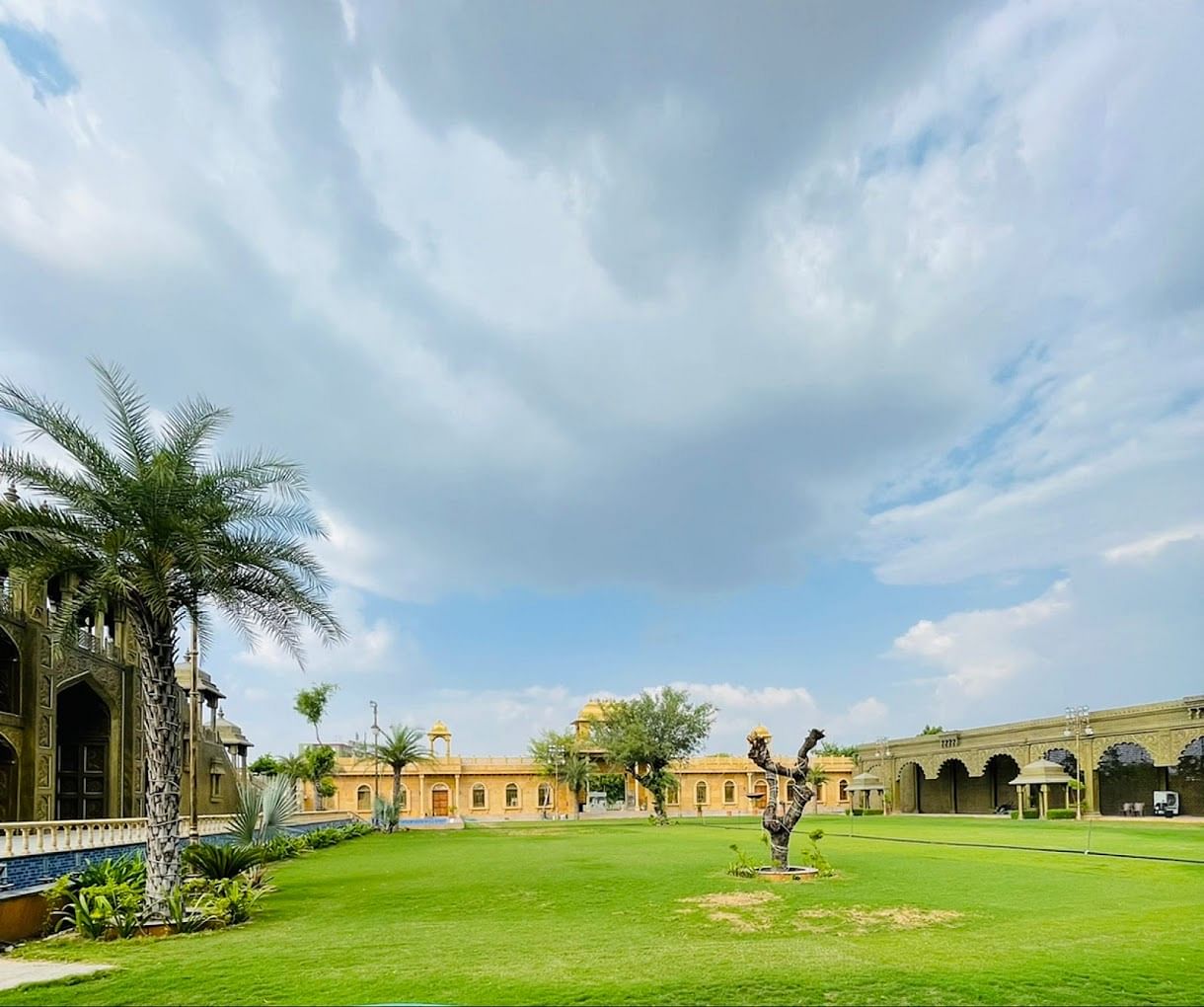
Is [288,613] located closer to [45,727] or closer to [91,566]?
[91,566]

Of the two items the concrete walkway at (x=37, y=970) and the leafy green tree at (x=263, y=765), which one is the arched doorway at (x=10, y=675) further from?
the leafy green tree at (x=263, y=765)

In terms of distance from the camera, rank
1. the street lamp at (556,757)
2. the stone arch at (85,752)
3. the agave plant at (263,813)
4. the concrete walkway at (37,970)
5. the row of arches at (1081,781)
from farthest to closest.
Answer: the street lamp at (556,757) → the row of arches at (1081,781) → the stone arch at (85,752) → the agave plant at (263,813) → the concrete walkway at (37,970)

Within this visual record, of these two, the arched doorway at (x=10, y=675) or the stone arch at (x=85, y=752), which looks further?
the stone arch at (x=85, y=752)

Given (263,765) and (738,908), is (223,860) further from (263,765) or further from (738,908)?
(263,765)

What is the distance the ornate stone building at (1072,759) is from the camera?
139 ft

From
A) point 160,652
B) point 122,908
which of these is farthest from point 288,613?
point 122,908

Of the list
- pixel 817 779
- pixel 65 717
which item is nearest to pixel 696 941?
pixel 65 717

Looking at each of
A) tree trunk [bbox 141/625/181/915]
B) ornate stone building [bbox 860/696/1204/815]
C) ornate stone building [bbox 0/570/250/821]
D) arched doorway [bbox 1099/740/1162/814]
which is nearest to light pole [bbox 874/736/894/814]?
ornate stone building [bbox 860/696/1204/815]

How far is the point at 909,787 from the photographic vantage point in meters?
67.1

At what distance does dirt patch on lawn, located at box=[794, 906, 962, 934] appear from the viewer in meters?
→ 13.7

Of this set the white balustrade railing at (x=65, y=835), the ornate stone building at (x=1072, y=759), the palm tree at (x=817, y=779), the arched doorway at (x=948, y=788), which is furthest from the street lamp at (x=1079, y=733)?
the white balustrade railing at (x=65, y=835)

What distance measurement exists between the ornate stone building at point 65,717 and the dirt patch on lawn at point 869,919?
17.9 meters

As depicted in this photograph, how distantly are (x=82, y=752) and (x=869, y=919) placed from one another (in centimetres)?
2863

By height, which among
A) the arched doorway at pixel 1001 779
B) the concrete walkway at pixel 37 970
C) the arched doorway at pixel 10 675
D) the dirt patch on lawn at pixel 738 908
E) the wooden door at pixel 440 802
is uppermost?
the arched doorway at pixel 10 675
